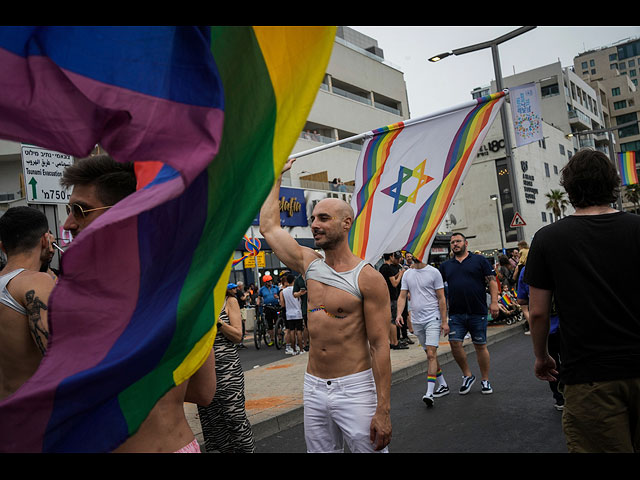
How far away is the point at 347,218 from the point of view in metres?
4.09

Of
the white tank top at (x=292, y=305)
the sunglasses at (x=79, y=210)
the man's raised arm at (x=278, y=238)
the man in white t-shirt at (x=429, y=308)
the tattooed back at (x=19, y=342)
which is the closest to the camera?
the sunglasses at (x=79, y=210)

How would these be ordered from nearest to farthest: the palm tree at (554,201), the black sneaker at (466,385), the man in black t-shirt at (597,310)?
1. the man in black t-shirt at (597,310)
2. the black sneaker at (466,385)
3. the palm tree at (554,201)

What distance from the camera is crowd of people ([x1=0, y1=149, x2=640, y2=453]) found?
2.18 m

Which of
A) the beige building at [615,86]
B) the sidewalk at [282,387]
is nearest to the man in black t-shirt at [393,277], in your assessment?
the sidewalk at [282,387]

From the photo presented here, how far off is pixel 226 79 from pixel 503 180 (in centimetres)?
5964

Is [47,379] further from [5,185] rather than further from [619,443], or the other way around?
[5,185]

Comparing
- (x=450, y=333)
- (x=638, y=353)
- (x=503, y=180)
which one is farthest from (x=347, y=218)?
(x=503, y=180)

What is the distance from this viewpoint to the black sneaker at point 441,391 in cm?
831

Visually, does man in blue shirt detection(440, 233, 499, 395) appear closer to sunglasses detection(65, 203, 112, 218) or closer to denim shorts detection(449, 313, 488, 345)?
denim shorts detection(449, 313, 488, 345)

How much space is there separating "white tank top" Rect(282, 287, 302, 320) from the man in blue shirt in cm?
699

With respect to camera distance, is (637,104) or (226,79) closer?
(226,79)

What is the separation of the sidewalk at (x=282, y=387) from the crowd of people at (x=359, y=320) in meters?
2.42

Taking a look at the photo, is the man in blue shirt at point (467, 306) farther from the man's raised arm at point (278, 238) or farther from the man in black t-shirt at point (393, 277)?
the man in black t-shirt at point (393, 277)

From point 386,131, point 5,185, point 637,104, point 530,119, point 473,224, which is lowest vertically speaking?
point 473,224
